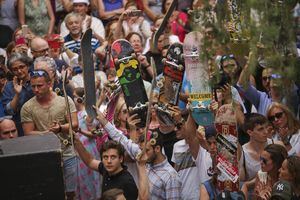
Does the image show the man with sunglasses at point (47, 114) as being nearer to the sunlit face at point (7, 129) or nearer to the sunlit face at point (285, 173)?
the sunlit face at point (7, 129)

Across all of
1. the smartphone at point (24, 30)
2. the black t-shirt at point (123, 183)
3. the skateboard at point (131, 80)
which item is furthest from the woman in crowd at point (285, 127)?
the smartphone at point (24, 30)

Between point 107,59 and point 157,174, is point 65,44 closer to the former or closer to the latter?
point 107,59

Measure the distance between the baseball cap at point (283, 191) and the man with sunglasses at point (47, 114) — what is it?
9.65 feet

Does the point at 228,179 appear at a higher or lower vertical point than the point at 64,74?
lower

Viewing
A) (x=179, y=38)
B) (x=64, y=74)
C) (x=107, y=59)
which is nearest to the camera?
(x=64, y=74)

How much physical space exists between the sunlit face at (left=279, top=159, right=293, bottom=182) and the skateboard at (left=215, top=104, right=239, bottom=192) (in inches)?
26.9

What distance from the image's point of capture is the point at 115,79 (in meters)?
12.5

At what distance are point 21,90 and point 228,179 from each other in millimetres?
3389

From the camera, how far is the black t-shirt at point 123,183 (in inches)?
415

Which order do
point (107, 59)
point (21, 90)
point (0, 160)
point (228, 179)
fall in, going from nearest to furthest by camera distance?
point (0, 160), point (228, 179), point (21, 90), point (107, 59)

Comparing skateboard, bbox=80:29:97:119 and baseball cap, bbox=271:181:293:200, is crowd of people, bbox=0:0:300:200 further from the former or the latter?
skateboard, bbox=80:29:97:119

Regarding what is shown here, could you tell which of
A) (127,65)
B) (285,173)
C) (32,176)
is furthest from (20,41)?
(32,176)

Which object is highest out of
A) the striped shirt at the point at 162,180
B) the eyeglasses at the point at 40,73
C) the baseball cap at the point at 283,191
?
the eyeglasses at the point at 40,73

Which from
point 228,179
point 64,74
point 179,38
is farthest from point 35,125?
point 179,38
